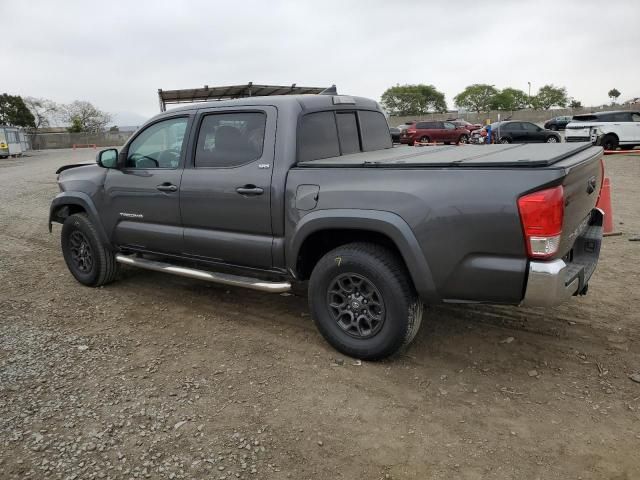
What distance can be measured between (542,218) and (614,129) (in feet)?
66.0

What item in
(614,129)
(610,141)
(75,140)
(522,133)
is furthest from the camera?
(75,140)

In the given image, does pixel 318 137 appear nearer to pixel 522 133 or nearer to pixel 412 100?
pixel 522 133

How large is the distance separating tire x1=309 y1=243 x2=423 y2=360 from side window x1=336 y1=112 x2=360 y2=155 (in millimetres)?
1211

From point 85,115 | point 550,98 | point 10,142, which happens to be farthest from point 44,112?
point 550,98

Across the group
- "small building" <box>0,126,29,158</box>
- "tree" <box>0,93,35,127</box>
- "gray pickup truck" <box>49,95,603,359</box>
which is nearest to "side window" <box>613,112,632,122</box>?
"gray pickup truck" <box>49,95,603,359</box>

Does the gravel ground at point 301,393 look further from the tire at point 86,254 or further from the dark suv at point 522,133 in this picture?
the dark suv at point 522,133

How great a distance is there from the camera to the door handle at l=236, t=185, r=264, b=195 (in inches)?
149

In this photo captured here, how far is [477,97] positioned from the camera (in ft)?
381

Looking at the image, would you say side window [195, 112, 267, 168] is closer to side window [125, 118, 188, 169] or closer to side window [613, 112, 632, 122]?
side window [125, 118, 188, 169]

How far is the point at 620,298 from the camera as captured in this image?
454 centimetres

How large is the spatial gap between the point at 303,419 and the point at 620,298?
10.7ft

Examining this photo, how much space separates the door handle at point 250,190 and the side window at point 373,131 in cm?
130

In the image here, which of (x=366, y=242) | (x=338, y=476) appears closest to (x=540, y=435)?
(x=338, y=476)

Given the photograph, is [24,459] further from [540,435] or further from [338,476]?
[540,435]
